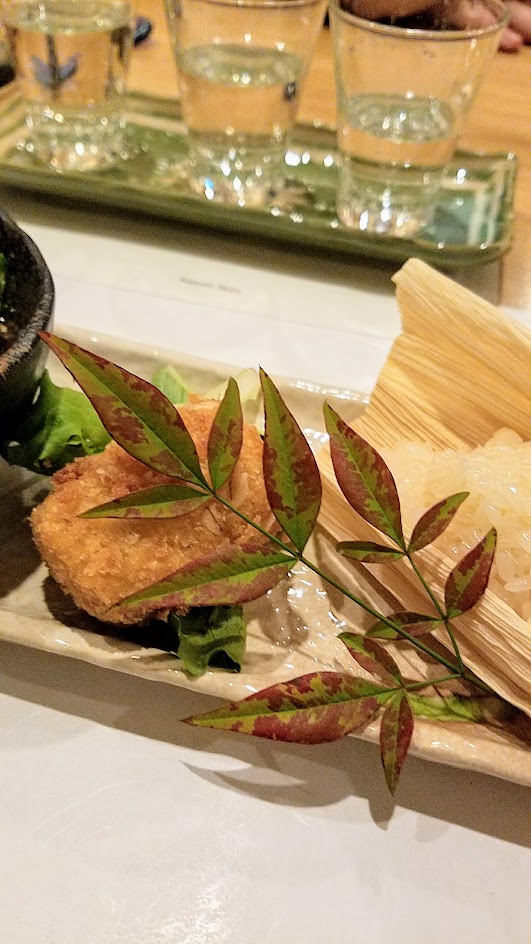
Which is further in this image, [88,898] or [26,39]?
[26,39]

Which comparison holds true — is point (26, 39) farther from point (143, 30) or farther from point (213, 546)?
point (213, 546)

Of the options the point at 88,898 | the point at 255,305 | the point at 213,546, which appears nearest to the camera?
the point at 88,898

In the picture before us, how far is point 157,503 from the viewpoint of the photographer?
0.70 m

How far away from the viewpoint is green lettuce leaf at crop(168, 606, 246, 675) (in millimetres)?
697

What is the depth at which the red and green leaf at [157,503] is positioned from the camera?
697 mm

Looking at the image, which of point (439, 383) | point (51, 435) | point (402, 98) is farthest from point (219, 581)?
point (402, 98)

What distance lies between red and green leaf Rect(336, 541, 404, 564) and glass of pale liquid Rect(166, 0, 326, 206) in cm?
89

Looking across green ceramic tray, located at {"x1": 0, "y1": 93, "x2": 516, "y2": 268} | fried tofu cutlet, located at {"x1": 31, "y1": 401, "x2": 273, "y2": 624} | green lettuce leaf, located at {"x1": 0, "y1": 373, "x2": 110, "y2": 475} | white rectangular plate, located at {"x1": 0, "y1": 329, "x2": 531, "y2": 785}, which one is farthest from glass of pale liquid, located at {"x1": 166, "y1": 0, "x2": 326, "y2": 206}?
fried tofu cutlet, located at {"x1": 31, "y1": 401, "x2": 273, "y2": 624}

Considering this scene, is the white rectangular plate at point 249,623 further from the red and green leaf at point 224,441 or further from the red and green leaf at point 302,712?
the red and green leaf at point 224,441

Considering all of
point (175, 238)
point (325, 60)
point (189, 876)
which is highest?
point (325, 60)

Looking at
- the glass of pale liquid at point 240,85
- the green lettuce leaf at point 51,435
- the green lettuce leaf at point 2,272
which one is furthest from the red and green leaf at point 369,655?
the glass of pale liquid at point 240,85

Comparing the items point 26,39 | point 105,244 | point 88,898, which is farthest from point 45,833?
point 26,39

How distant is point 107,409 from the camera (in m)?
0.68

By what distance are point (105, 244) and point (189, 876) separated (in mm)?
1138
